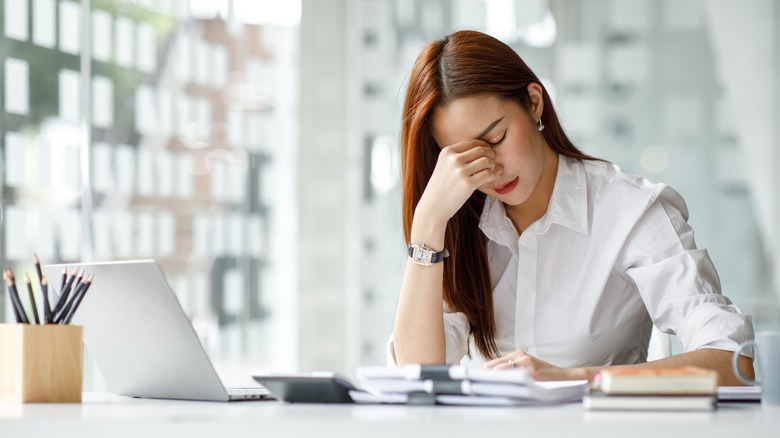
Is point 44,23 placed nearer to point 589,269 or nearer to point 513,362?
point 589,269

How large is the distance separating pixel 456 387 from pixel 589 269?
800 mm

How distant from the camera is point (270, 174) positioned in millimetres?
4391

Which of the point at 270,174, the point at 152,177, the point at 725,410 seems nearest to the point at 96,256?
the point at 152,177

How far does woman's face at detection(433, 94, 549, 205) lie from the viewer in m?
1.71

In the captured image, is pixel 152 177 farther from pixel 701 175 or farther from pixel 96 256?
pixel 701 175

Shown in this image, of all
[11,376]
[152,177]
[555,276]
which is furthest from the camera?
[152,177]

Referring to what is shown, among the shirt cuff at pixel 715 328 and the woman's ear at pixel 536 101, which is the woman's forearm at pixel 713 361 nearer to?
the shirt cuff at pixel 715 328

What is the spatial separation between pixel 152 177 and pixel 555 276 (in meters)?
2.39

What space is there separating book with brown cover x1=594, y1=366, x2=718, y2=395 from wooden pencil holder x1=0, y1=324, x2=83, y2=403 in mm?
731

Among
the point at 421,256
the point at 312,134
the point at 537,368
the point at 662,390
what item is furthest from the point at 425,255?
the point at 312,134

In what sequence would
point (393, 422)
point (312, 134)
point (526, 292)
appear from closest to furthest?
point (393, 422) < point (526, 292) < point (312, 134)

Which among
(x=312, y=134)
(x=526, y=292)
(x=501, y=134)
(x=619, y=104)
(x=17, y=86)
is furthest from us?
(x=312, y=134)

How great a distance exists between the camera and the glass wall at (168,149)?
10.5ft

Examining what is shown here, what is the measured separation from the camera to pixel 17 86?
10.3ft
